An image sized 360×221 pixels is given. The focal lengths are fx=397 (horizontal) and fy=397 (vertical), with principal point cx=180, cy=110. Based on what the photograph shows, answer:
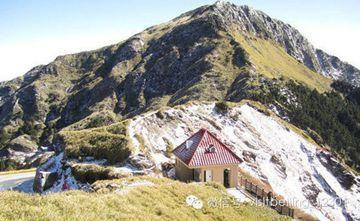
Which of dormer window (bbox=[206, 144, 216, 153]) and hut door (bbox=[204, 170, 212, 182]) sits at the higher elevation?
dormer window (bbox=[206, 144, 216, 153])

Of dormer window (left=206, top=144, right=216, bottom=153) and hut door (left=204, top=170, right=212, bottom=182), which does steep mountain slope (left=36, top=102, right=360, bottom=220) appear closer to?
hut door (left=204, top=170, right=212, bottom=182)

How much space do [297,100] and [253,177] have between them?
335 ft

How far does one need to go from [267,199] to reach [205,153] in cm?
882

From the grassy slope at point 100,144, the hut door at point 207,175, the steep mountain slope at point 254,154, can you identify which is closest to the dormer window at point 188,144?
the hut door at point 207,175

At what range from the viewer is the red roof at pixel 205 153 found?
46.3m

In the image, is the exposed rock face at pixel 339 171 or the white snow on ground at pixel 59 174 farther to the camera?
the exposed rock face at pixel 339 171

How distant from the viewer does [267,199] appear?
44281 millimetres

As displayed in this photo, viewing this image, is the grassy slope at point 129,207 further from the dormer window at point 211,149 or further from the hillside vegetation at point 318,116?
the hillside vegetation at point 318,116

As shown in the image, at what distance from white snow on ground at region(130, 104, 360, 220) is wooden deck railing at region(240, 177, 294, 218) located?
11.5 metres

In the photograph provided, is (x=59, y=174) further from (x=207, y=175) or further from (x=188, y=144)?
(x=207, y=175)

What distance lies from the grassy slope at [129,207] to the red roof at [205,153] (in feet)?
30.9

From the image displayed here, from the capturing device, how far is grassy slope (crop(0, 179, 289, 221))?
1715 cm

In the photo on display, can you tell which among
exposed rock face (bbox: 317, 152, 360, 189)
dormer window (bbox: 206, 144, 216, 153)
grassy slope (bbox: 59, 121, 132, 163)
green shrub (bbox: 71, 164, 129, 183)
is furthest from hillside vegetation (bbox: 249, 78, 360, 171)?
green shrub (bbox: 71, 164, 129, 183)

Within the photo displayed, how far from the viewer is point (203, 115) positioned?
231 feet
